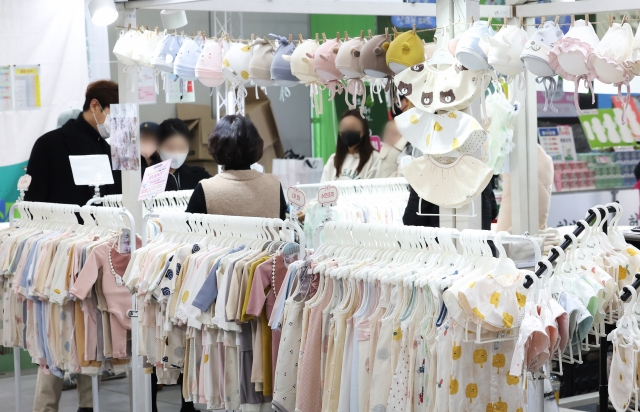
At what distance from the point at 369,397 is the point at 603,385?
1705 millimetres

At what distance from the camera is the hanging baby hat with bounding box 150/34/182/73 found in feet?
15.7

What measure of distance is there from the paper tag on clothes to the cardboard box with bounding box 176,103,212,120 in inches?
180

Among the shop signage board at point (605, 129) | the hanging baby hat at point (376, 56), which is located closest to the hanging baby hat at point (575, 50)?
the hanging baby hat at point (376, 56)

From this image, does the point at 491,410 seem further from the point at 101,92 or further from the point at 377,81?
the point at 101,92

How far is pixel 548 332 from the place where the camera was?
2.83m

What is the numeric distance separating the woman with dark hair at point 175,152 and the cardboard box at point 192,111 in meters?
2.37

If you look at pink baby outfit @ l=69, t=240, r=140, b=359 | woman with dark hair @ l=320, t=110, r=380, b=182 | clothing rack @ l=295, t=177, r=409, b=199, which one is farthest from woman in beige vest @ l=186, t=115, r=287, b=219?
woman with dark hair @ l=320, t=110, r=380, b=182

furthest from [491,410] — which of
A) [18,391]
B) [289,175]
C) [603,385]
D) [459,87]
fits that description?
[289,175]

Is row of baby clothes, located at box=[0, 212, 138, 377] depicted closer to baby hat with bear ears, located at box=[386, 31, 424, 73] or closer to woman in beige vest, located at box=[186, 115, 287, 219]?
woman in beige vest, located at box=[186, 115, 287, 219]

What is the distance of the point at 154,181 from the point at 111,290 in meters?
0.64

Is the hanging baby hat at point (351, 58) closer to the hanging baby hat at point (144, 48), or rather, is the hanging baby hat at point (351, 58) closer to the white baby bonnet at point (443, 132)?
the white baby bonnet at point (443, 132)

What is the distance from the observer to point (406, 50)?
3.67 metres

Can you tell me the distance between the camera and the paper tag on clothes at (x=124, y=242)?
4633 millimetres

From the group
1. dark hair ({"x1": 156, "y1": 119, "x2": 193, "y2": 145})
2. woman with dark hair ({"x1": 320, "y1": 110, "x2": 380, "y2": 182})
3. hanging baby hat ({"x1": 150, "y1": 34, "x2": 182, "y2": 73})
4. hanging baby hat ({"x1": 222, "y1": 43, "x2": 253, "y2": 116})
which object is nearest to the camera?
hanging baby hat ({"x1": 222, "y1": 43, "x2": 253, "y2": 116})
